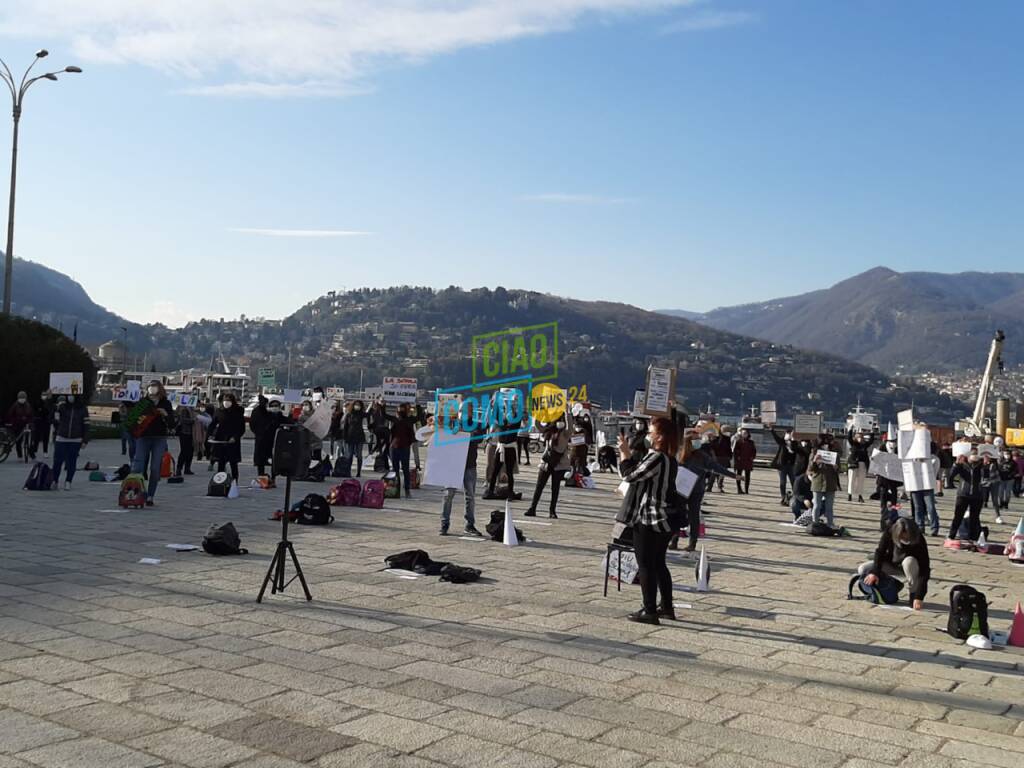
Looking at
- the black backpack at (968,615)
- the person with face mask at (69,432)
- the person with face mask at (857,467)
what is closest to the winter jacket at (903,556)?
the black backpack at (968,615)

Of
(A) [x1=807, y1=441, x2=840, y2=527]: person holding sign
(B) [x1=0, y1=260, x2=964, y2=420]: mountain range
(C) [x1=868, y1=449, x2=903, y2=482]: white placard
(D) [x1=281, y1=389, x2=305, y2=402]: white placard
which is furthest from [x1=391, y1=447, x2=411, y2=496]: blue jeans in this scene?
(B) [x1=0, y1=260, x2=964, y2=420]: mountain range

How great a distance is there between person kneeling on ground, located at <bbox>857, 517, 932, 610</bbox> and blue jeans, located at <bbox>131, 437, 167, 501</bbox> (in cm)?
963

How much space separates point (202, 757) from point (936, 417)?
6925 inches

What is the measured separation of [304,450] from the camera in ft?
25.4

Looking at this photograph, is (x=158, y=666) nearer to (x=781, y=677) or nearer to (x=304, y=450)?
(x=304, y=450)

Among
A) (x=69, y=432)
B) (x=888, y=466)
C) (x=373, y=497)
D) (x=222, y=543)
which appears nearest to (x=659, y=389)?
(x=888, y=466)

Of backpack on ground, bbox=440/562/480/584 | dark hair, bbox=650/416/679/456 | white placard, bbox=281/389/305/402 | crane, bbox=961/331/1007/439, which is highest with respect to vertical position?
crane, bbox=961/331/1007/439

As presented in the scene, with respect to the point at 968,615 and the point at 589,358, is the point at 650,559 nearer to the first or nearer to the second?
the point at 968,615

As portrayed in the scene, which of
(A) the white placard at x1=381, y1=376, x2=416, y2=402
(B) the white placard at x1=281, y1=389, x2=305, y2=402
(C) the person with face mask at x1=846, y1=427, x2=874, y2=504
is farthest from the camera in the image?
(B) the white placard at x1=281, y1=389, x2=305, y2=402

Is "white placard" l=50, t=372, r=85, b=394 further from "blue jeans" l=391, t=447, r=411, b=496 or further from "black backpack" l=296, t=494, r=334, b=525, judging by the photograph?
"black backpack" l=296, t=494, r=334, b=525

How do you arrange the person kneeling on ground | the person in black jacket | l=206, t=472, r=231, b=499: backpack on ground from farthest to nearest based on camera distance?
l=206, t=472, r=231, b=499: backpack on ground
the person in black jacket
the person kneeling on ground

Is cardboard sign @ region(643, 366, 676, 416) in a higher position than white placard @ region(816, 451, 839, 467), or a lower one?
higher

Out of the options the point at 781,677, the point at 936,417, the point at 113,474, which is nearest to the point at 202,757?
the point at 781,677

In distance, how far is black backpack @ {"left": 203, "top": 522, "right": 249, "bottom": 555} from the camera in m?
9.79
